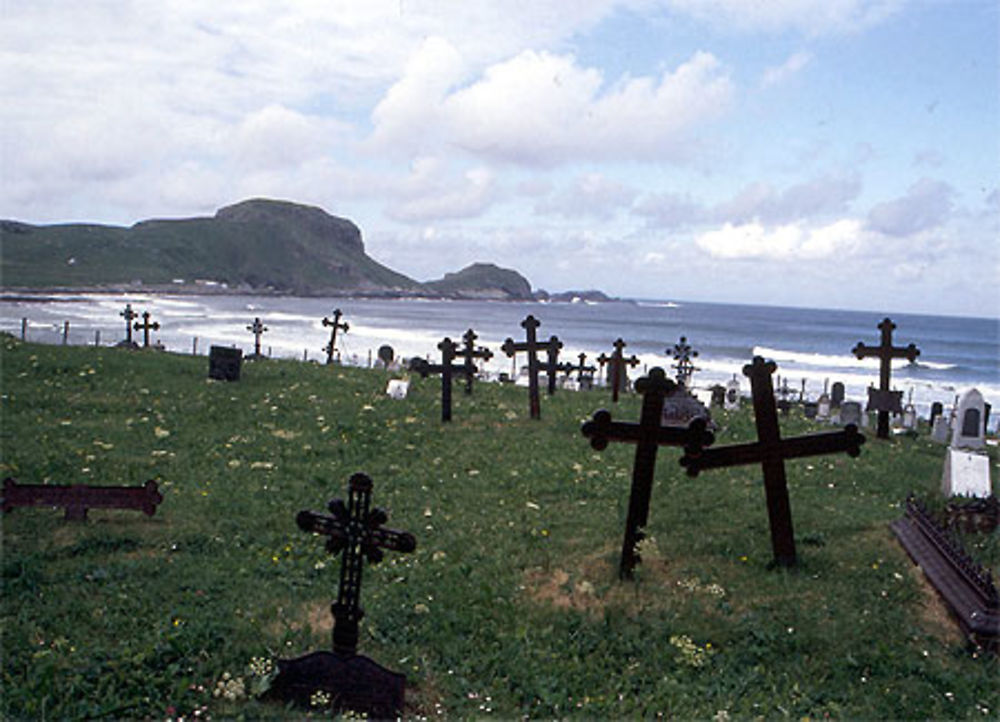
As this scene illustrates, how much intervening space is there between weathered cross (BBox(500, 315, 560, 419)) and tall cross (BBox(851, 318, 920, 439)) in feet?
26.0

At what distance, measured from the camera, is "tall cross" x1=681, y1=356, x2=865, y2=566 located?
8789 millimetres

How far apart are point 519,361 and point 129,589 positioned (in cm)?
4601

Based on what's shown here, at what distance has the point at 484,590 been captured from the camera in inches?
331

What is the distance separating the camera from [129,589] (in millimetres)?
8164

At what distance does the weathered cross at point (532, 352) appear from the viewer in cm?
1945

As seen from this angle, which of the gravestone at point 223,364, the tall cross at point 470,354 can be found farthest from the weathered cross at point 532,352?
the gravestone at point 223,364

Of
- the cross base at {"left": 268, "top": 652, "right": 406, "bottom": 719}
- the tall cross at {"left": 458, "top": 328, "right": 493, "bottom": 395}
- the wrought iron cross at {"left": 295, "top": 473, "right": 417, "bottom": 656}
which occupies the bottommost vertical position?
the cross base at {"left": 268, "top": 652, "right": 406, "bottom": 719}

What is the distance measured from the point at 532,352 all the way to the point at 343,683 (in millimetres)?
15209

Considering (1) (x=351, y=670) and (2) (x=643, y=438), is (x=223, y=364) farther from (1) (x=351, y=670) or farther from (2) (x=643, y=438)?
(1) (x=351, y=670)

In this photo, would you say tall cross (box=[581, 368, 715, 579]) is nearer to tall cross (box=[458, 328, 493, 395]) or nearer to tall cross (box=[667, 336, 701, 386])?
tall cross (box=[667, 336, 701, 386])

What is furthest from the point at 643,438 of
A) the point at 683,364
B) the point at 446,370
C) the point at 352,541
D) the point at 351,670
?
the point at 683,364

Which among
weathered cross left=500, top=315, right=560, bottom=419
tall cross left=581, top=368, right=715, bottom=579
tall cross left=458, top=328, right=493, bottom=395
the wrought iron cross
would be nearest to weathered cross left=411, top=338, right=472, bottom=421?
tall cross left=458, top=328, right=493, bottom=395

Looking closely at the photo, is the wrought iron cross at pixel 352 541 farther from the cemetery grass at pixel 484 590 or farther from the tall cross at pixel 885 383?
the tall cross at pixel 885 383

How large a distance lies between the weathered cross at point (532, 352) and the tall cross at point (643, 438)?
1044cm
